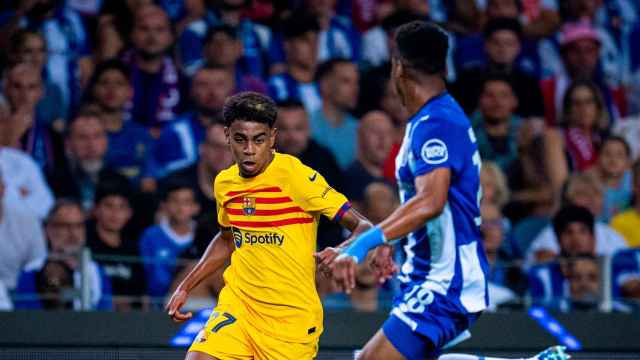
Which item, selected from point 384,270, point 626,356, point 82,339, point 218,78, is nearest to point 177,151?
point 218,78

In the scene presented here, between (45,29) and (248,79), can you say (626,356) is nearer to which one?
(248,79)

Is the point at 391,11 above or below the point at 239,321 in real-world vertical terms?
above

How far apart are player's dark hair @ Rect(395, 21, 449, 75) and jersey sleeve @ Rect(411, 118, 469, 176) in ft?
0.84

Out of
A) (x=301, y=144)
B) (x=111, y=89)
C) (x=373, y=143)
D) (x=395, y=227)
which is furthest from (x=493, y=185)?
(x=395, y=227)

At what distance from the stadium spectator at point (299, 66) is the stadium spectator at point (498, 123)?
142cm

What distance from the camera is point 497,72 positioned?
1069cm

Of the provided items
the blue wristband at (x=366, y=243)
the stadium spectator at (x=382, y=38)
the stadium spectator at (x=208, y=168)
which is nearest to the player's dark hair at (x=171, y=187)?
the stadium spectator at (x=208, y=168)

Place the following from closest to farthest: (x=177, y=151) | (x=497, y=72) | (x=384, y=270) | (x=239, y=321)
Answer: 1. (x=384, y=270)
2. (x=239, y=321)
3. (x=177, y=151)
4. (x=497, y=72)

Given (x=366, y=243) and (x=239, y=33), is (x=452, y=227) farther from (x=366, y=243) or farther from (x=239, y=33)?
(x=239, y=33)

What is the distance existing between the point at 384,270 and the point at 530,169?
567 centimetres

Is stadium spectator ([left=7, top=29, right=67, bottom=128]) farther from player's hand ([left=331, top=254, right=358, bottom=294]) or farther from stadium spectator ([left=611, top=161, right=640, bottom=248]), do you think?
player's hand ([left=331, top=254, right=358, bottom=294])

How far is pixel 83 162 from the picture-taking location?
9617 millimetres

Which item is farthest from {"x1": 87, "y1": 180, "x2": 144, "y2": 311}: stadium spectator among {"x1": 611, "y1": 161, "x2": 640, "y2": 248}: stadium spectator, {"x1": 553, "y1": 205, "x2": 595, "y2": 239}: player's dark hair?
{"x1": 611, "y1": 161, "x2": 640, "y2": 248}: stadium spectator

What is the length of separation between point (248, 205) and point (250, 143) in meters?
0.31
